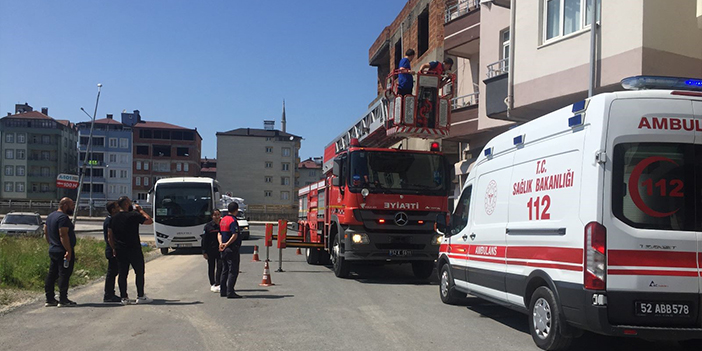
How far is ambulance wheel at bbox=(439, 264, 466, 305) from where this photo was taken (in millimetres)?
10109

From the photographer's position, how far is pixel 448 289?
1021cm

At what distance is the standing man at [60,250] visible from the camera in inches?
387

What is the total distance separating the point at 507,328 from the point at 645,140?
3.54 metres

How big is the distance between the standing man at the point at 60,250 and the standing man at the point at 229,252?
2511 mm

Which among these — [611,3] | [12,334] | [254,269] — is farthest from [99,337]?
[611,3]

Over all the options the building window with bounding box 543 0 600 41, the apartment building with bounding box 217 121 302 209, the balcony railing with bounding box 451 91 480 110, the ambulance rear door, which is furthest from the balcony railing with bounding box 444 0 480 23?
the apartment building with bounding box 217 121 302 209

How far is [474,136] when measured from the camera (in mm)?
20469

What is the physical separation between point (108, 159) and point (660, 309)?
349 feet

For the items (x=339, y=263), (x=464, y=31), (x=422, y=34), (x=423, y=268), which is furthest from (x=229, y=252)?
(x=422, y=34)

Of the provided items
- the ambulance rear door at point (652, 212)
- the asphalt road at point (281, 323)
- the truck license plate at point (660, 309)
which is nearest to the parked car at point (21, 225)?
the asphalt road at point (281, 323)

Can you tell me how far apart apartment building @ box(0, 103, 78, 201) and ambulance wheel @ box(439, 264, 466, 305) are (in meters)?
98.1

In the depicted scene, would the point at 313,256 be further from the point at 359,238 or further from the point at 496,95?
the point at 496,95

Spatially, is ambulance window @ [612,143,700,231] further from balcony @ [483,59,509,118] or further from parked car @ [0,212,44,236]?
parked car @ [0,212,44,236]

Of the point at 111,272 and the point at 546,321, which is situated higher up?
the point at 546,321
